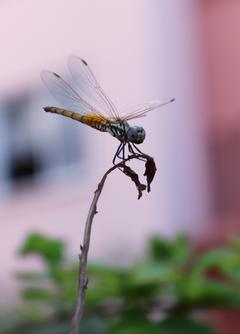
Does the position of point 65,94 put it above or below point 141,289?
above

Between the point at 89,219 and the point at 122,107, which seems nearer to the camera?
the point at 89,219

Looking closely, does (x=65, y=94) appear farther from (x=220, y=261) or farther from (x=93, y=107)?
(x=220, y=261)

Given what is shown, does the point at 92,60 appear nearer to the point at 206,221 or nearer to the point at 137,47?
the point at 137,47

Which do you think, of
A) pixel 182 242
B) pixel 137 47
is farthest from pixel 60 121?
pixel 182 242

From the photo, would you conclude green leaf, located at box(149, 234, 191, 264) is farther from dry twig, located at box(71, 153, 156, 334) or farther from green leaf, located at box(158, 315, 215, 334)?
dry twig, located at box(71, 153, 156, 334)

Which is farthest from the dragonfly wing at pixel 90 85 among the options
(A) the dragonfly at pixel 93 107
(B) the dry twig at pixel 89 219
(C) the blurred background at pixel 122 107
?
(C) the blurred background at pixel 122 107

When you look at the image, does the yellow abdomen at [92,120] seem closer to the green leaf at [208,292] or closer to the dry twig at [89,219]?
the dry twig at [89,219]

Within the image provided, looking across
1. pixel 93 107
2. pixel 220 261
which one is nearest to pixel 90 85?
pixel 93 107
